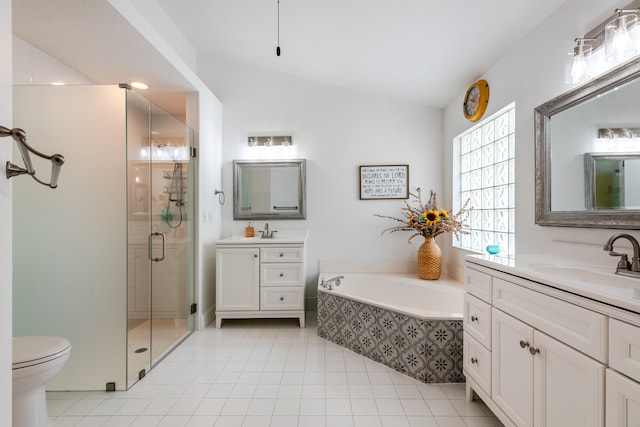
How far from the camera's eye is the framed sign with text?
3.54 m

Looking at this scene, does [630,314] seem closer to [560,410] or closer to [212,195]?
[560,410]

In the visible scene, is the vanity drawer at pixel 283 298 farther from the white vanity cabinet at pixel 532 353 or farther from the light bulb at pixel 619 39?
the light bulb at pixel 619 39

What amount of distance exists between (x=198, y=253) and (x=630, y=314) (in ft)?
9.69

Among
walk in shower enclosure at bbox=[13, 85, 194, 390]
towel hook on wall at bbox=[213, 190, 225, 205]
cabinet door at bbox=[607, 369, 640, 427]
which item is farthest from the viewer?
towel hook on wall at bbox=[213, 190, 225, 205]


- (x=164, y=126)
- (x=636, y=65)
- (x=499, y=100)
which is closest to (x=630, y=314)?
(x=636, y=65)

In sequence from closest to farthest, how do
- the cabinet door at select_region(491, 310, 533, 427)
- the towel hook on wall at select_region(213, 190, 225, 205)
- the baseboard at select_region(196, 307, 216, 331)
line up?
the cabinet door at select_region(491, 310, 533, 427)
the baseboard at select_region(196, 307, 216, 331)
the towel hook on wall at select_region(213, 190, 225, 205)

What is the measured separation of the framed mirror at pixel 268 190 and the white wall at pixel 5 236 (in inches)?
97.0

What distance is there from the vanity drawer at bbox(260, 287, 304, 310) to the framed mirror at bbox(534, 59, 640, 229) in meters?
2.08

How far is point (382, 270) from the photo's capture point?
3545 millimetres

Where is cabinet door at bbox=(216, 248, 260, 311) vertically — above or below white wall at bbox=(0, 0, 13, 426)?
below

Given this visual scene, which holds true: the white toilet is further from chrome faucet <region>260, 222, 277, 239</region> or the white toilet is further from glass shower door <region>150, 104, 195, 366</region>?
chrome faucet <region>260, 222, 277, 239</region>

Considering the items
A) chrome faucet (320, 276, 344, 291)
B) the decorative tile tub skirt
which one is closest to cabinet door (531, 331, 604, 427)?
the decorative tile tub skirt

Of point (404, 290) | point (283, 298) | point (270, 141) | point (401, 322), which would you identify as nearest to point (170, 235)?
point (283, 298)

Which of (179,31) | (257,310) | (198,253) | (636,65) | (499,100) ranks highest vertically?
(179,31)
